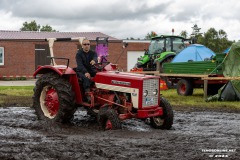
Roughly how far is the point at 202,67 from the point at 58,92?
765 centimetres

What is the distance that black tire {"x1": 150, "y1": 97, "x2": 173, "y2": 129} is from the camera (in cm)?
816

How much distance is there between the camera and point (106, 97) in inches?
326

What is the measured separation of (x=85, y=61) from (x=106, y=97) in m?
0.84

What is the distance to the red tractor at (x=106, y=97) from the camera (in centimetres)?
776

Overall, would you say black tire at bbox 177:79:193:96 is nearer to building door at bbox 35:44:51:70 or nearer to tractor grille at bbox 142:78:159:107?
tractor grille at bbox 142:78:159:107

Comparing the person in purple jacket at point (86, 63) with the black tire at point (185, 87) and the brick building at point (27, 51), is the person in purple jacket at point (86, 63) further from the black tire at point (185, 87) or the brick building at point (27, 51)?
the brick building at point (27, 51)

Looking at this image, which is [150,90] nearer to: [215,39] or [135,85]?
[135,85]

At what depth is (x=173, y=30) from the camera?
2122 centimetres

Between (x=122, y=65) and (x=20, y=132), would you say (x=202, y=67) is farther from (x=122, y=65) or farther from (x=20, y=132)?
(x=122, y=65)

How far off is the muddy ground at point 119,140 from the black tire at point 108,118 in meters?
0.15

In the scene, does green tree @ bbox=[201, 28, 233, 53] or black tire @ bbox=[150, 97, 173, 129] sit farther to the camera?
green tree @ bbox=[201, 28, 233, 53]

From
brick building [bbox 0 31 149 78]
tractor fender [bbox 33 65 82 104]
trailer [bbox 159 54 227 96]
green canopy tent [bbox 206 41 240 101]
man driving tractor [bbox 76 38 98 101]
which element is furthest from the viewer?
brick building [bbox 0 31 149 78]

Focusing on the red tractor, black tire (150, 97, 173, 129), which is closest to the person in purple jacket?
the red tractor

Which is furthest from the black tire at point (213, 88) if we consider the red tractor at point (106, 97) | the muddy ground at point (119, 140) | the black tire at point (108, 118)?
the black tire at point (108, 118)
